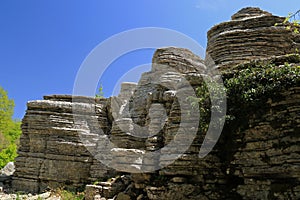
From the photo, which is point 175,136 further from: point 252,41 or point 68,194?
point 252,41

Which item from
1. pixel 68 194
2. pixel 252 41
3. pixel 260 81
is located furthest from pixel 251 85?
pixel 68 194

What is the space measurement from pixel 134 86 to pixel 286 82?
12.6 m

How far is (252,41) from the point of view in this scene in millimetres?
16625

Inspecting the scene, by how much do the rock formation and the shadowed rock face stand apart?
0.06 metres

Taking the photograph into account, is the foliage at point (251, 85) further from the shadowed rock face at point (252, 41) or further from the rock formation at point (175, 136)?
the shadowed rock face at point (252, 41)

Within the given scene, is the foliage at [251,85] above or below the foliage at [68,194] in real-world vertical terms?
above

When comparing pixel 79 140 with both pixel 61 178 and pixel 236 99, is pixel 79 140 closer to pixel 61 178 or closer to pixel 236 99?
pixel 61 178

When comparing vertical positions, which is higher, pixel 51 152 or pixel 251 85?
pixel 251 85

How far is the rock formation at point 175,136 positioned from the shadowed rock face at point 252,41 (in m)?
0.06

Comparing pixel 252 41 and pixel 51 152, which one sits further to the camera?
pixel 51 152

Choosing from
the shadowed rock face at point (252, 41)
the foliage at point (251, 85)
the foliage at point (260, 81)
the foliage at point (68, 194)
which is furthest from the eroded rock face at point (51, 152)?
the shadowed rock face at point (252, 41)

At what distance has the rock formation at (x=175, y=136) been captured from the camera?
9.16m

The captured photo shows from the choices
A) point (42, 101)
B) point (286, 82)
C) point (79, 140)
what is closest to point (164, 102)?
point (286, 82)

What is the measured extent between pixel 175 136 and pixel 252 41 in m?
9.01
